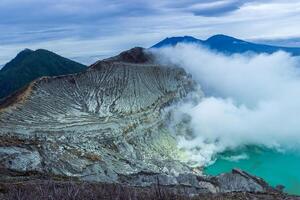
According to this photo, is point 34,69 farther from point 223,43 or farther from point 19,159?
point 19,159

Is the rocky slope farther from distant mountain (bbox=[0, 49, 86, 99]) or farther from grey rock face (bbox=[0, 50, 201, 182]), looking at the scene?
distant mountain (bbox=[0, 49, 86, 99])

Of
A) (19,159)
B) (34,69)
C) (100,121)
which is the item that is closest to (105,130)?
(100,121)

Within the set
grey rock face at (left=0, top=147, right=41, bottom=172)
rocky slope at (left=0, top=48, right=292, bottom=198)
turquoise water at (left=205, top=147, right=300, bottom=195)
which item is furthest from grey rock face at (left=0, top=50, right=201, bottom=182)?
turquoise water at (left=205, top=147, right=300, bottom=195)

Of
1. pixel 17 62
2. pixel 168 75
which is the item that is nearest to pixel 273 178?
pixel 168 75

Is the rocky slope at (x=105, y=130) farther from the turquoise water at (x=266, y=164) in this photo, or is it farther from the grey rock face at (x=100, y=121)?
the turquoise water at (x=266, y=164)

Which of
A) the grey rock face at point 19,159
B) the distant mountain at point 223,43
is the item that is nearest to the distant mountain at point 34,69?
the distant mountain at point 223,43
